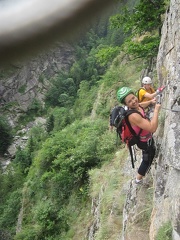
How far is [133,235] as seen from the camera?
228 inches

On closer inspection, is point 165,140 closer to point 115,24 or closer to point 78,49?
point 115,24

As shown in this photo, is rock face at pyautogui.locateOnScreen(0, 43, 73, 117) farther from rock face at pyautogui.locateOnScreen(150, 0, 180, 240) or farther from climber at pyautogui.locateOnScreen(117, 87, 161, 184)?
climber at pyautogui.locateOnScreen(117, 87, 161, 184)

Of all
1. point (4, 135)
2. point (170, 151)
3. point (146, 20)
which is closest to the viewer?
point (170, 151)

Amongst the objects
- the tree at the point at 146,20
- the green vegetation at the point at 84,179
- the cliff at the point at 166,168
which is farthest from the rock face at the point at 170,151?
the tree at the point at 146,20

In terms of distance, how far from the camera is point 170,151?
4258mm

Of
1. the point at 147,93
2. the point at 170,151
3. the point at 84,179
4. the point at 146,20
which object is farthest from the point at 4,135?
the point at 170,151

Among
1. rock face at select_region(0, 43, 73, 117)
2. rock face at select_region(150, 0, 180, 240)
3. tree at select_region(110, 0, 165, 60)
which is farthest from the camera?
rock face at select_region(0, 43, 73, 117)

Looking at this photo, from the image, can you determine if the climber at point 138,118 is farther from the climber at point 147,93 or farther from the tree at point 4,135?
the tree at point 4,135

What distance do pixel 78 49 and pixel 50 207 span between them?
71500 millimetres

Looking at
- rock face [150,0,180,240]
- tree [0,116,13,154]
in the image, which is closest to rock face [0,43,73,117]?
tree [0,116,13,154]

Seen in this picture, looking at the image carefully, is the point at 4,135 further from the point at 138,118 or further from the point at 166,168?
the point at 138,118

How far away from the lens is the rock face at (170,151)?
4.06 meters

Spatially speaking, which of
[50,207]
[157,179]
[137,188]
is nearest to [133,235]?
[137,188]

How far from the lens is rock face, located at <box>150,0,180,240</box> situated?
4.06m
